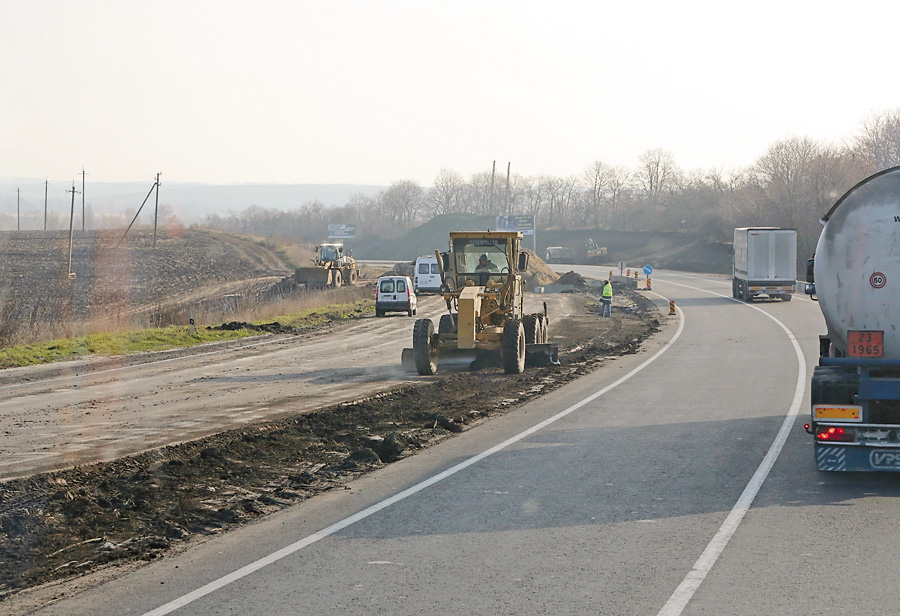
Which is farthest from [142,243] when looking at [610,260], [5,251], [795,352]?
[795,352]

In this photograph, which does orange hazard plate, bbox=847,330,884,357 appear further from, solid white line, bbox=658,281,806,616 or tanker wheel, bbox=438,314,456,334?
tanker wheel, bbox=438,314,456,334

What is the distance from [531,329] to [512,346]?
2292mm

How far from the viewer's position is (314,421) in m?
14.9

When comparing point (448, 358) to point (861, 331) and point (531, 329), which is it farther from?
point (861, 331)

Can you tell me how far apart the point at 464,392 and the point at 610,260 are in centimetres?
11113

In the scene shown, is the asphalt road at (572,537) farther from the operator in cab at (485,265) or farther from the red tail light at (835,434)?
the operator in cab at (485,265)

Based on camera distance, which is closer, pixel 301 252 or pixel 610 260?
pixel 301 252

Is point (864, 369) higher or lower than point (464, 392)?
higher

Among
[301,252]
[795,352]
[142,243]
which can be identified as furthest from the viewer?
[301,252]

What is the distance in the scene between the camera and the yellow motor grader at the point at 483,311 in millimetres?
21094

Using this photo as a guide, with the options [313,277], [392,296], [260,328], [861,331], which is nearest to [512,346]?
[861,331]

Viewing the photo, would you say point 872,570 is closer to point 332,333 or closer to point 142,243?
point 332,333

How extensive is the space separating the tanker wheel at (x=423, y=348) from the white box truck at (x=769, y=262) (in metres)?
30.2

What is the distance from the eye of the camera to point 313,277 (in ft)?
204
